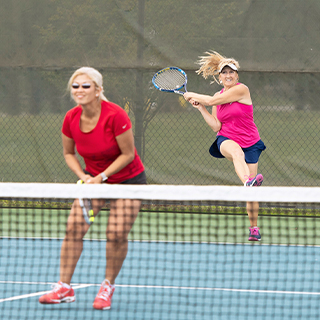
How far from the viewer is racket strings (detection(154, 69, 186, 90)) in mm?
4930

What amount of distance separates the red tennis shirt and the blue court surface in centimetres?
75

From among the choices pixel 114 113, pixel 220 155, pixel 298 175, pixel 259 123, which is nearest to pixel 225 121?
pixel 220 155

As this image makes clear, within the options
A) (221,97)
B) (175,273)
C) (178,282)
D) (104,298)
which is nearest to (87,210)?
(104,298)

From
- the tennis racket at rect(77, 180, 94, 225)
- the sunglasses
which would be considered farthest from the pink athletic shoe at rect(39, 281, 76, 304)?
the sunglasses

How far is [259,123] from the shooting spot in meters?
5.87

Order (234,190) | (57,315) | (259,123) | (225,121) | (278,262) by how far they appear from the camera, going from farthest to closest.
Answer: (259,123) → (225,121) → (278,262) → (57,315) → (234,190)

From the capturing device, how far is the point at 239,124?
15.6 ft

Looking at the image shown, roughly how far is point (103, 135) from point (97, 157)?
0.15 m

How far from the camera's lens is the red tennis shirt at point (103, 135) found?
9.19 ft

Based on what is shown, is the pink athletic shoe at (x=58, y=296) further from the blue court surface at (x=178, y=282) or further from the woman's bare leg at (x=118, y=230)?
the woman's bare leg at (x=118, y=230)

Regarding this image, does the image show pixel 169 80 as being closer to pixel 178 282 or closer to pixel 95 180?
pixel 178 282

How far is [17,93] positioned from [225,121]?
2.53m

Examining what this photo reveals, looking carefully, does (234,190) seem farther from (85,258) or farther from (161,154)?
(161,154)

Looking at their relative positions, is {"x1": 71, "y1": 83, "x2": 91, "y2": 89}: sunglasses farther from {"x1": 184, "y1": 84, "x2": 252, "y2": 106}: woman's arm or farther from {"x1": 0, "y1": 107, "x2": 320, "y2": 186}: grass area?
{"x1": 0, "y1": 107, "x2": 320, "y2": 186}: grass area
